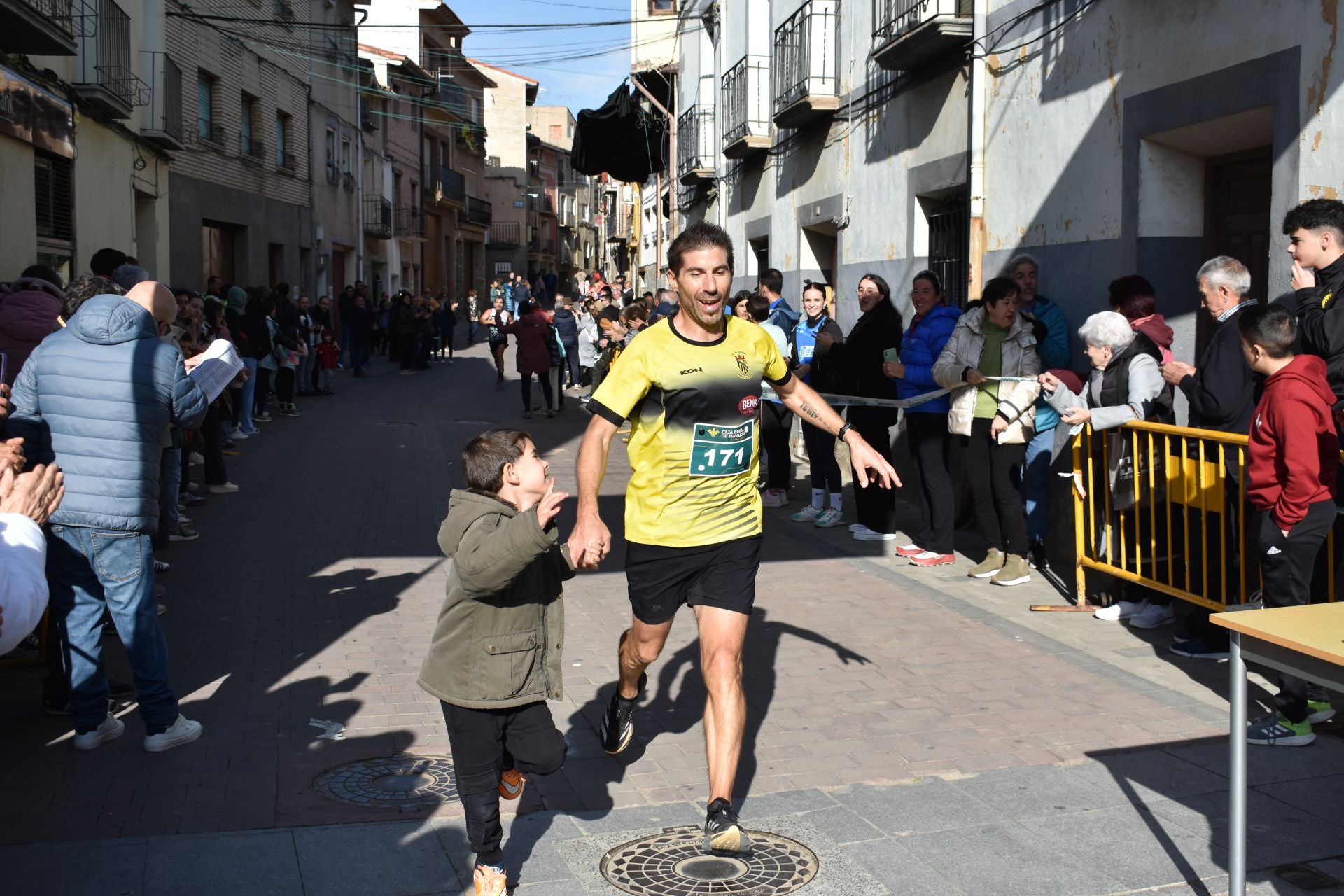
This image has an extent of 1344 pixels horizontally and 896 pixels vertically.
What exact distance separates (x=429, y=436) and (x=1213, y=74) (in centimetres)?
1088

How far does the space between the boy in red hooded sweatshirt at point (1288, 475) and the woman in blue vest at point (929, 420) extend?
3.47 metres

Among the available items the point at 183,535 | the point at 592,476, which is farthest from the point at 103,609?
the point at 183,535

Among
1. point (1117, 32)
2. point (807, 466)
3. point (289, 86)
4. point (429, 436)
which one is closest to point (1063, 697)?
point (1117, 32)

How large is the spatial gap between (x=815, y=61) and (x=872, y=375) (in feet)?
19.8

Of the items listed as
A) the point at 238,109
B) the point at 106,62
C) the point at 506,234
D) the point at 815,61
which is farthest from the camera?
the point at 506,234

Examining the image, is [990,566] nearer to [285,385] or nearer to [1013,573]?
[1013,573]

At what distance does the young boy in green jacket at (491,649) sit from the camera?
3695mm

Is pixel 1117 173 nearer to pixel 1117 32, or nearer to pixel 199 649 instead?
pixel 1117 32

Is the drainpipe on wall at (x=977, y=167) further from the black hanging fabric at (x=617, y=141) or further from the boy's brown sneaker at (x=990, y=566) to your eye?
the black hanging fabric at (x=617, y=141)

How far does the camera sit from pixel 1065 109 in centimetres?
935

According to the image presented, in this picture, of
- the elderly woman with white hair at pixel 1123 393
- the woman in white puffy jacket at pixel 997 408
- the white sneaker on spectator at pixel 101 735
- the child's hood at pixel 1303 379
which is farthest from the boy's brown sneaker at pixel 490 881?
the woman in white puffy jacket at pixel 997 408

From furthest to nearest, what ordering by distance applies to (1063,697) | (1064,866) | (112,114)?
(112,114), (1063,697), (1064,866)

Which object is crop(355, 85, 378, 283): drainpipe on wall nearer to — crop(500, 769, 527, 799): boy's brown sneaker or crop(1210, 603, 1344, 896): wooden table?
crop(500, 769, 527, 799): boy's brown sneaker

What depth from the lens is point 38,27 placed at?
13.0 metres
